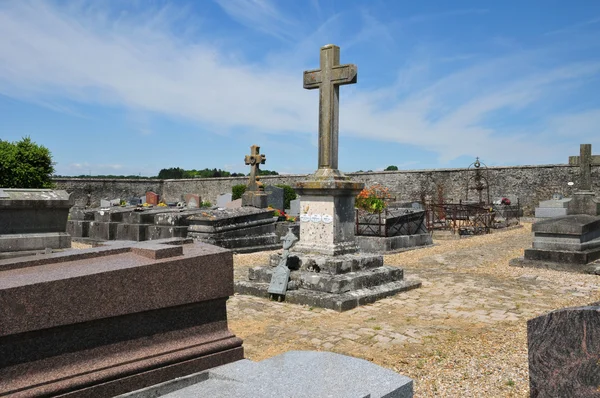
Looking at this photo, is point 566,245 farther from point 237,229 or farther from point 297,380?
point 297,380

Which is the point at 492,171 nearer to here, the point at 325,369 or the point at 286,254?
the point at 286,254

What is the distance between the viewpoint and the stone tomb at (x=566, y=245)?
8.61 meters

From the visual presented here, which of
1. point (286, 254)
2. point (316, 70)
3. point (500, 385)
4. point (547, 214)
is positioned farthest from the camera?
point (547, 214)

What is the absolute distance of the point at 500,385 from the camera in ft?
11.2

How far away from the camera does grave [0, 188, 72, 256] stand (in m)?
8.29

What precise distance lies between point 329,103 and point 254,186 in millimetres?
10159

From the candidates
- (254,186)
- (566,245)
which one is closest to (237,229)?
(254,186)

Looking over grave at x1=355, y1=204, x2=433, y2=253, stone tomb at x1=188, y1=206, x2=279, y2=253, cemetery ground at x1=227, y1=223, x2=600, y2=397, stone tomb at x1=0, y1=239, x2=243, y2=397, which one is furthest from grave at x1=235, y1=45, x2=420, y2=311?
grave at x1=355, y1=204, x2=433, y2=253

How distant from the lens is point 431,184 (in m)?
26.3

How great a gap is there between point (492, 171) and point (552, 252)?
56.1 ft

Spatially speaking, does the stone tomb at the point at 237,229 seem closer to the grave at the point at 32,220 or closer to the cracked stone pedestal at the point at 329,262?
the grave at the point at 32,220

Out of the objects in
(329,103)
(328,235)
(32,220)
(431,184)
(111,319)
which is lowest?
(111,319)

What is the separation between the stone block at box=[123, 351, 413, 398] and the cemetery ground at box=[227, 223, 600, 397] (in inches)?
44.7

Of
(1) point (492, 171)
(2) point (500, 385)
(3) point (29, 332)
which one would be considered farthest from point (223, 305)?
(1) point (492, 171)
